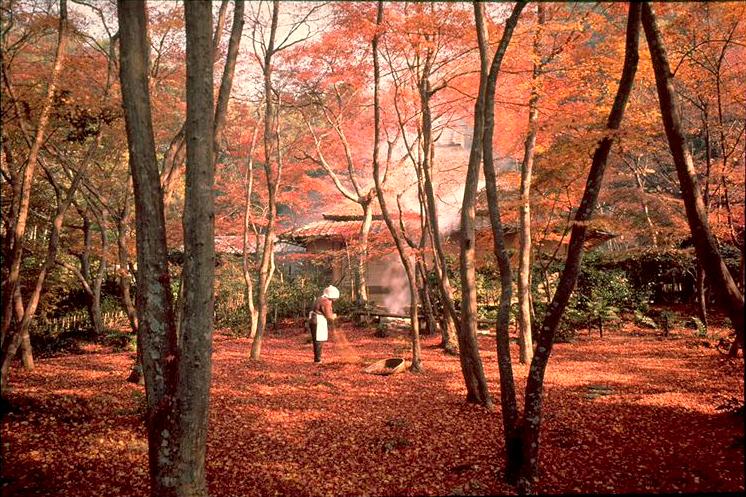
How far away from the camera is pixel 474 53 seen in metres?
11.4

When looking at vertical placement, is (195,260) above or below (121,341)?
above

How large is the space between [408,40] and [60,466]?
369 inches

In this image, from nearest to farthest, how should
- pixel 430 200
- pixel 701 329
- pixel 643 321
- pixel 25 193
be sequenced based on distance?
pixel 25 193
pixel 430 200
pixel 701 329
pixel 643 321

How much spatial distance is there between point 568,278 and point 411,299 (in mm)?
6235

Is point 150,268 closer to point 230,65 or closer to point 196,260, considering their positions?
point 196,260

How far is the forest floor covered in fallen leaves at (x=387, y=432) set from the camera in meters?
4.64

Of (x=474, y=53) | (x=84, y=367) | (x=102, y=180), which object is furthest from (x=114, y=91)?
(x=474, y=53)

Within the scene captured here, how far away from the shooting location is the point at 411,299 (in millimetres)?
10469

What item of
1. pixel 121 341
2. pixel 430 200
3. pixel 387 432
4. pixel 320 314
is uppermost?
pixel 430 200

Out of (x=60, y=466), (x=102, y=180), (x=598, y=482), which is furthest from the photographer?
(x=102, y=180)

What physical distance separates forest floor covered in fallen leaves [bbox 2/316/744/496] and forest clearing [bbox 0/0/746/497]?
0.05 m

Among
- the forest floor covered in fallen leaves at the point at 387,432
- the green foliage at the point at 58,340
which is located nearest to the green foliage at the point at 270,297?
the green foliage at the point at 58,340

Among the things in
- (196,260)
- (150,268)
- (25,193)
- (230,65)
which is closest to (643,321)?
(230,65)

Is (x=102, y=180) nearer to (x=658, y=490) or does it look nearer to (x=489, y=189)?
(x=489, y=189)
